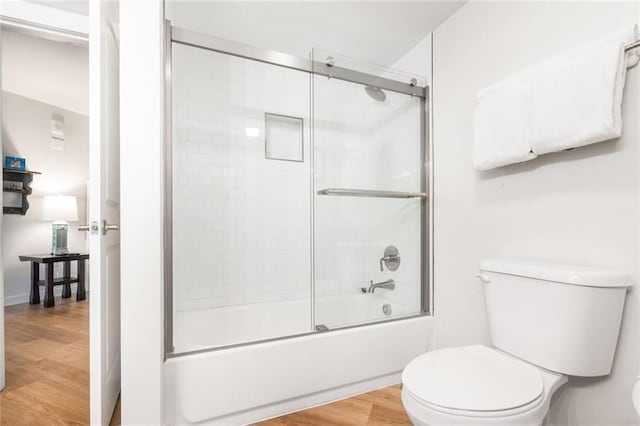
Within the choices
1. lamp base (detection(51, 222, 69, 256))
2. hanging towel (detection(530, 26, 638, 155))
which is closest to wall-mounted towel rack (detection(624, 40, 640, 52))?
hanging towel (detection(530, 26, 638, 155))

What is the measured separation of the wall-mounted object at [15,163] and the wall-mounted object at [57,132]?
0.41 metres

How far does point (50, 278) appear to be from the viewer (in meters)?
3.25

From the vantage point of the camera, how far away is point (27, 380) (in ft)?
5.67

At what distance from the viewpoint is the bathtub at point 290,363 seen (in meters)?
1.32

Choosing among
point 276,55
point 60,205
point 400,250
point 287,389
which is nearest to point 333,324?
point 287,389

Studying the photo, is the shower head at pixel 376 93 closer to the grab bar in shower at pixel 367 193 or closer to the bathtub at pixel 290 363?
the grab bar in shower at pixel 367 193

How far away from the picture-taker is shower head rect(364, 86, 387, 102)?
188 centimetres

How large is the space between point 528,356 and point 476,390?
38 cm

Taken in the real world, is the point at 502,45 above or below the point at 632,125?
above

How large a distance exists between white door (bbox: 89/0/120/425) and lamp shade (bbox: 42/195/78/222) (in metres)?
2.88

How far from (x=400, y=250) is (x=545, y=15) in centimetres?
135

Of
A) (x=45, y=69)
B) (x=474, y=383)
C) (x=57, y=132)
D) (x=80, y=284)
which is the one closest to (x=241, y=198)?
(x=474, y=383)

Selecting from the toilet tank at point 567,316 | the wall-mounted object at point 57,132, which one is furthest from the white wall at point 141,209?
the wall-mounted object at point 57,132

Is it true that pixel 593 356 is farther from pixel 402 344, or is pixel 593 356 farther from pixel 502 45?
pixel 502 45
